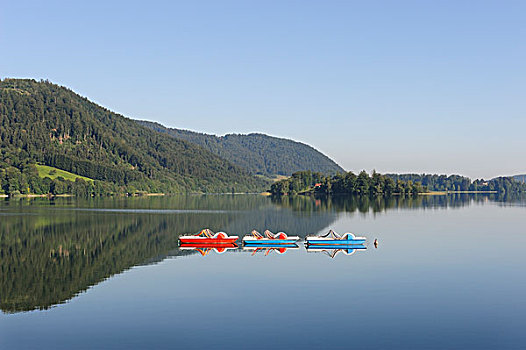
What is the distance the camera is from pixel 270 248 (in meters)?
80.6

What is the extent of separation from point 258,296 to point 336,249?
34.3 meters

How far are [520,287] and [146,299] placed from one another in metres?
36.1

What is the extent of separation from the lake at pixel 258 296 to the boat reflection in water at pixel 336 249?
1.77 meters

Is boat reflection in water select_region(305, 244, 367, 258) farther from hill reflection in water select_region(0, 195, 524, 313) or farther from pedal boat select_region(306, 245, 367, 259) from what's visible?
hill reflection in water select_region(0, 195, 524, 313)

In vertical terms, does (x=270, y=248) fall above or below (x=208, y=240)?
below

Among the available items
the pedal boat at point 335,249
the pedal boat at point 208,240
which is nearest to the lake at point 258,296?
the pedal boat at point 335,249

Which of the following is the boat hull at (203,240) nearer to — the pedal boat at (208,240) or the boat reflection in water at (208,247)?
the pedal boat at (208,240)

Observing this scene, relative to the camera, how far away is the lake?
35.2 metres

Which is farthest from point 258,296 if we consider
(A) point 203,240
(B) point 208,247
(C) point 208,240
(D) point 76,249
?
(D) point 76,249

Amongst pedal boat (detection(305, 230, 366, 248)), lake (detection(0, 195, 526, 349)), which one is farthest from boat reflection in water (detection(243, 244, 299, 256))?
pedal boat (detection(305, 230, 366, 248))

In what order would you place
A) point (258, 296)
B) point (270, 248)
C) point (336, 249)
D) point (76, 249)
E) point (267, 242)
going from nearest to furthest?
point (258, 296), point (76, 249), point (336, 249), point (270, 248), point (267, 242)

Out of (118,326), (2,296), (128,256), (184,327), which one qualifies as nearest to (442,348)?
(184,327)

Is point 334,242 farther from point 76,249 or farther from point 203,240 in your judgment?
point 76,249

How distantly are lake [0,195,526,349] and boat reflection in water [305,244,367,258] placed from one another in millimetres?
1775
